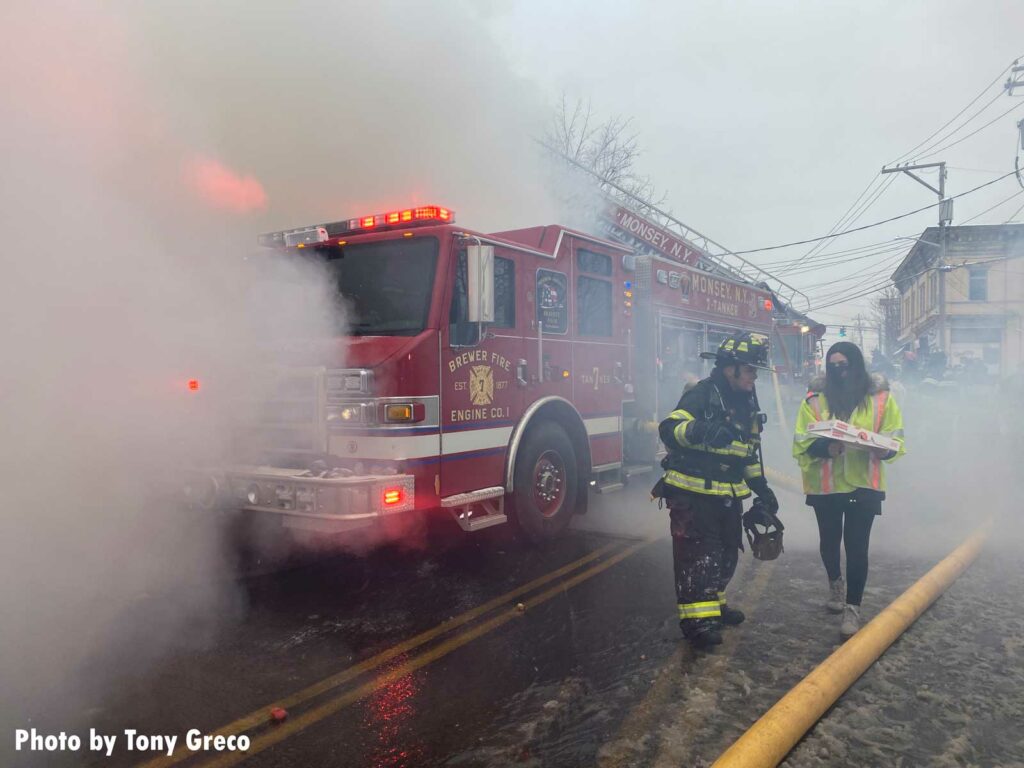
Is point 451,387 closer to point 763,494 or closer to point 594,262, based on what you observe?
point 763,494

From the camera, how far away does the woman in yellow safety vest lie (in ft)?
12.8

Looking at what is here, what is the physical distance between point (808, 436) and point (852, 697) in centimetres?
138

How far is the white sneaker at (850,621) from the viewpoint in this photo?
3791 mm

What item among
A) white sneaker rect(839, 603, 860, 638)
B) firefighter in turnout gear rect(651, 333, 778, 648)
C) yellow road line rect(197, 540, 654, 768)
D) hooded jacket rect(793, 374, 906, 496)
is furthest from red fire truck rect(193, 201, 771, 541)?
white sneaker rect(839, 603, 860, 638)

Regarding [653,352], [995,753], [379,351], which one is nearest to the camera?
[995,753]

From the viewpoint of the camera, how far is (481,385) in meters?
5.19

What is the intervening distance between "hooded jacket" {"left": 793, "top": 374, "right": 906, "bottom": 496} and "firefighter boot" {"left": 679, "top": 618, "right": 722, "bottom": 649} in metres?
0.98

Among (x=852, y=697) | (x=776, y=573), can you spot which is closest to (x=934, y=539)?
(x=776, y=573)

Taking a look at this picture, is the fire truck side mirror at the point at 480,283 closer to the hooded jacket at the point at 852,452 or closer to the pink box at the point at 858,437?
the hooded jacket at the point at 852,452

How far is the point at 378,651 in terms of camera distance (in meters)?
3.79

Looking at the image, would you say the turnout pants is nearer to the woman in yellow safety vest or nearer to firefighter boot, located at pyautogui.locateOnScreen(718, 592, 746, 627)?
firefighter boot, located at pyautogui.locateOnScreen(718, 592, 746, 627)

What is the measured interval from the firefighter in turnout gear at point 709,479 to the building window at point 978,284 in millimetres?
39088

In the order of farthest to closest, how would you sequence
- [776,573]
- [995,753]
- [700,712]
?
[776,573]
[700,712]
[995,753]

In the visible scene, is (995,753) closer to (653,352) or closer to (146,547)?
(146,547)
